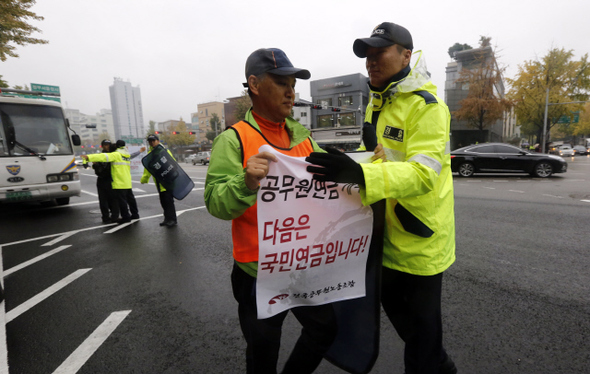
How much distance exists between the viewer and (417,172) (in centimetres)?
132

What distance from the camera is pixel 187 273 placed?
398 centimetres

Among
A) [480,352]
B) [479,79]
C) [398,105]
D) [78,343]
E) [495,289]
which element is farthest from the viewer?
[479,79]

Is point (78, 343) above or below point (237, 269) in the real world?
below

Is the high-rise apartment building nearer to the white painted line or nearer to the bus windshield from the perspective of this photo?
the bus windshield

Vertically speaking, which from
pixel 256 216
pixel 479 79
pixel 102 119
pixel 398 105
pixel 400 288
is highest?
pixel 102 119

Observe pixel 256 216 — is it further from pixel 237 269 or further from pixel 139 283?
pixel 139 283

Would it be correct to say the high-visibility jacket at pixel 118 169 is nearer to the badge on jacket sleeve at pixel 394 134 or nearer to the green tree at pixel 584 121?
the badge on jacket sleeve at pixel 394 134

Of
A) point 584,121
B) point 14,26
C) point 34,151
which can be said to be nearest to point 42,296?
point 34,151

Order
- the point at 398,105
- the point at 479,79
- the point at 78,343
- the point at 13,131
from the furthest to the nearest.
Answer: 1. the point at 479,79
2. the point at 13,131
3. the point at 78,343
4. the point at 398,105

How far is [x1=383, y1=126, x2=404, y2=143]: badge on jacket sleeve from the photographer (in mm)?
1559

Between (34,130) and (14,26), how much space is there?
2.63 meters

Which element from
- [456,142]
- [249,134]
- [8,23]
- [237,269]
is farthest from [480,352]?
[456,142]

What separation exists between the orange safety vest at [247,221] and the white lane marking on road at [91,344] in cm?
170

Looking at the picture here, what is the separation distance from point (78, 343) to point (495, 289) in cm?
382
